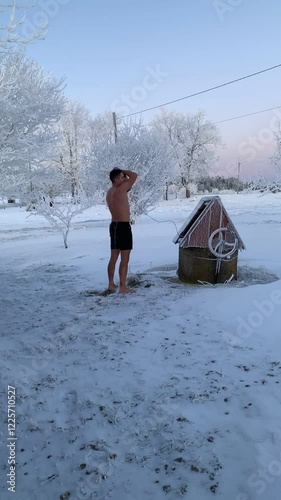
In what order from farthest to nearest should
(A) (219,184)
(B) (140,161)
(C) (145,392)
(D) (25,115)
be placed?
(A) (219,184) → (B) (140,161) → (D) (25,115) → (C) (145,392)

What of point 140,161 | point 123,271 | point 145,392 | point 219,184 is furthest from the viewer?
point 219,184

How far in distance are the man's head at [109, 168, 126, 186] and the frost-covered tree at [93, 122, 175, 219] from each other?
1074 cm

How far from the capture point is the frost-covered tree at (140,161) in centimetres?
1612

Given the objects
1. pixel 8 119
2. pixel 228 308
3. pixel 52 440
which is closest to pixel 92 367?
pixel 52 440

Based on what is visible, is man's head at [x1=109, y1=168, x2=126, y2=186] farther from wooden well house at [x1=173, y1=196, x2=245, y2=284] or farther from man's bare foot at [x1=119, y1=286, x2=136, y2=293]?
man's bare foot at [x1=119, y1=286, x2=136, y2=293]

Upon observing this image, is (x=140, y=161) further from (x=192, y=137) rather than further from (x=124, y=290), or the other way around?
(x=192, y=137)

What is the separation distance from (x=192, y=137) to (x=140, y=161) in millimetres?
26580

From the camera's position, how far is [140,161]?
54.9 ft

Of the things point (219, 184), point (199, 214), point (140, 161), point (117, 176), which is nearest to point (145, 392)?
point (117, 176)

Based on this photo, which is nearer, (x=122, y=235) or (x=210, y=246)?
(x=122, y=235)

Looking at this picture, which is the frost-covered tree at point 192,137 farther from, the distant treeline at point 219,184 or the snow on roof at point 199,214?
the snow on roof at point 199,214

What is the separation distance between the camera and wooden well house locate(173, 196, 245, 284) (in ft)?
17.5

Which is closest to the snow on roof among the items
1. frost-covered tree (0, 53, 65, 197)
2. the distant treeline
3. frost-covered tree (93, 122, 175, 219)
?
frost-covered tree (0, 53, 65, 197)

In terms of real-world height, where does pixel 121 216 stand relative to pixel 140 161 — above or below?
below
